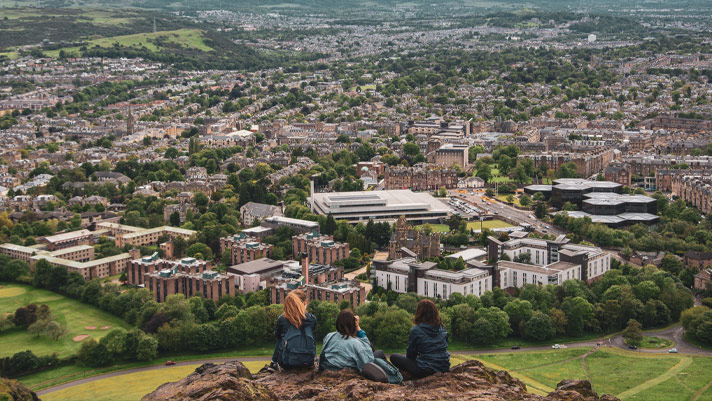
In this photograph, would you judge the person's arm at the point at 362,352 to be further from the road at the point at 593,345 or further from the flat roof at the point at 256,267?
the flat roof at the point at 256,267

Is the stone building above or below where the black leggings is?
below

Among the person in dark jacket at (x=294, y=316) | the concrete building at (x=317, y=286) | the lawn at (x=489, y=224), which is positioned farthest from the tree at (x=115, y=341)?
the lawn at (x=489, y=224)

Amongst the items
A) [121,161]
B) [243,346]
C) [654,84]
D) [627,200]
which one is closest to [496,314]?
[243,346]

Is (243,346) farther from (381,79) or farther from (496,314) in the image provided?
(381,79)

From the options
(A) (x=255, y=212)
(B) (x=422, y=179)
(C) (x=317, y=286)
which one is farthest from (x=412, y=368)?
(B) (x=422, y=179)

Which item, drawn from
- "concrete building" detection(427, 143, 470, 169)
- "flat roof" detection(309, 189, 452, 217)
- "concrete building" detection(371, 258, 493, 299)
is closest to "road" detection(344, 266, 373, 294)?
"concrete building" detection(371, 258, 493, 299)

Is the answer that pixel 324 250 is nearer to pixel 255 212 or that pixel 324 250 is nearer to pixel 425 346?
pixel 255 212

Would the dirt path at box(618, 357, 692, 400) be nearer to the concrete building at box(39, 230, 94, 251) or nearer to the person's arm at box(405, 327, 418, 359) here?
the person's arm at box(405, 327, 418, 359)
